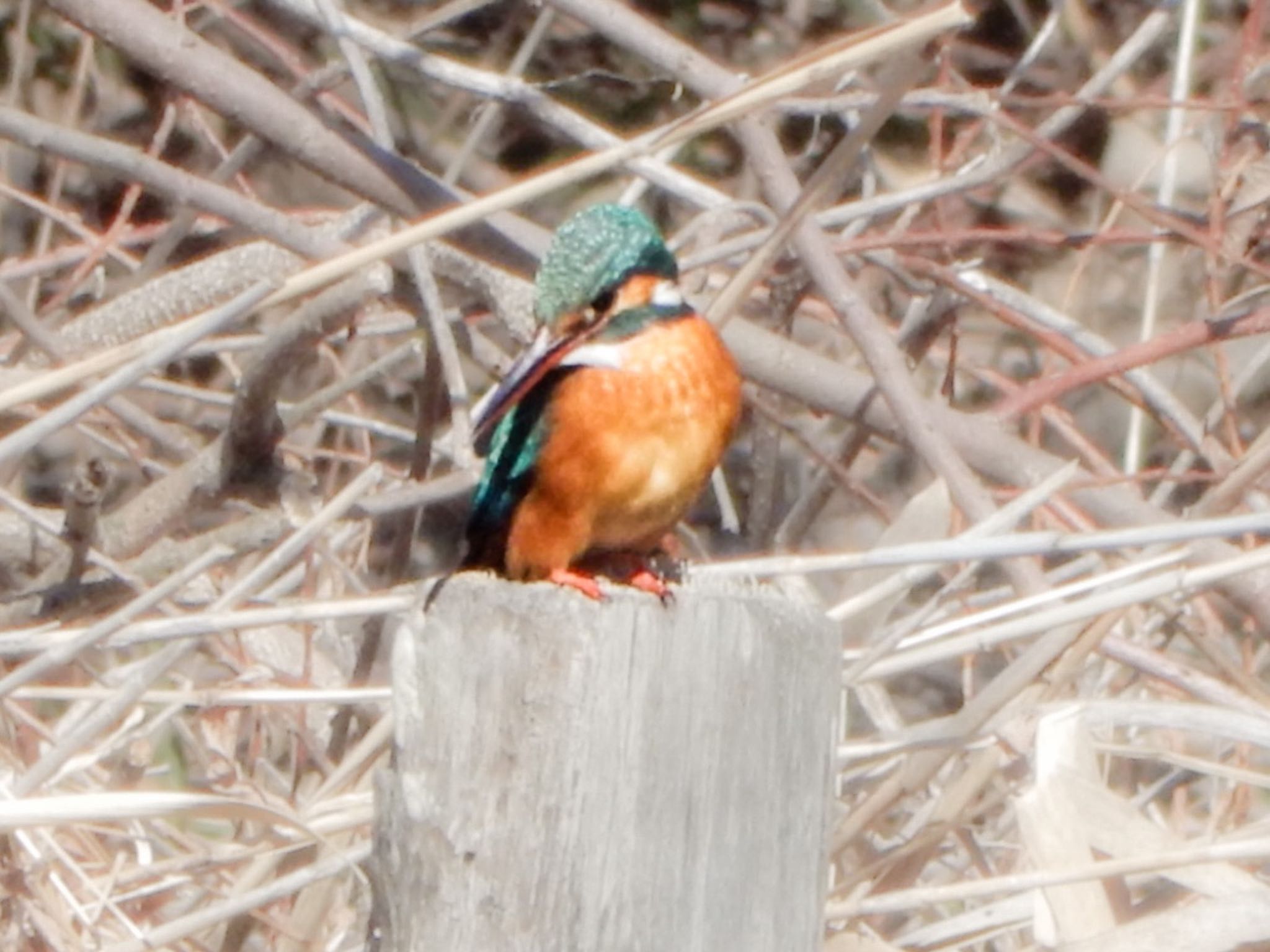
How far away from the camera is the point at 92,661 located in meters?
3.82

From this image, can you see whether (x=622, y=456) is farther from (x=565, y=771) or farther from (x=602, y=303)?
(x=565, y=771)

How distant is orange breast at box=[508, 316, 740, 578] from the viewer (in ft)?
7.18

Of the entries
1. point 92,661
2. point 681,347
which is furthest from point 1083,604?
point 92,661

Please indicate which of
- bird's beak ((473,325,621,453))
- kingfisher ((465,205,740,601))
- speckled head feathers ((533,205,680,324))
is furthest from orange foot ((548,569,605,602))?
speckled head feathers ((533,205,680,324))

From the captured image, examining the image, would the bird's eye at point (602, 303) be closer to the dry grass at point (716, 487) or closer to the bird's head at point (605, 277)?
the bird's head at point (605, 277)

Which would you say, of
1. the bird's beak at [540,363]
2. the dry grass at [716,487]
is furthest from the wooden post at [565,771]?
the bird's beak at [540,363]

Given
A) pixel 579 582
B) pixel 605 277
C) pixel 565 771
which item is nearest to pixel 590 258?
pixel 605 277

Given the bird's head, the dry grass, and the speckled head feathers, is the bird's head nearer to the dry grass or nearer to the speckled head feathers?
the speckled head feathers

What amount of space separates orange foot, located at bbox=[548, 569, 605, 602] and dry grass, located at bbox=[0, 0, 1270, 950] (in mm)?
155

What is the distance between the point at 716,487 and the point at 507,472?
5.17 ft

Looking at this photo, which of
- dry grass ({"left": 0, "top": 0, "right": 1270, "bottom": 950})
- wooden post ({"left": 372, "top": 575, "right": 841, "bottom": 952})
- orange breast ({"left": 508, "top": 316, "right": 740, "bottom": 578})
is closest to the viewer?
wooden post ({"left": 372, "top": 575, "right": 841, "bottom": 952})

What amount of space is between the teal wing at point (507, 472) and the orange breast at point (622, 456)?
0.02m

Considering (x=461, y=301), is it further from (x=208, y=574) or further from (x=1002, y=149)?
(x=1002, y=149)

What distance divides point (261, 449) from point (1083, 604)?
1.25m
